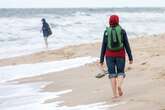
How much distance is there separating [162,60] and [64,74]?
2.75 m

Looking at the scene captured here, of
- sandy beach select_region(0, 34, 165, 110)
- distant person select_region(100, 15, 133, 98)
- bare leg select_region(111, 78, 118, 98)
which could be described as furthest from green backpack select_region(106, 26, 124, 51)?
sandy beach select_region(0, 34, 165, 110)

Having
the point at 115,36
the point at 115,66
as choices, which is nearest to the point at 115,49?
the point at 115,36

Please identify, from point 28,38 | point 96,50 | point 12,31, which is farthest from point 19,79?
point 12,31

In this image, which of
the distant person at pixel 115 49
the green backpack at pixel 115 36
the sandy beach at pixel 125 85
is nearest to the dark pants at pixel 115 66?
the distant person at pixel 115 49

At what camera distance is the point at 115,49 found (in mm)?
10438

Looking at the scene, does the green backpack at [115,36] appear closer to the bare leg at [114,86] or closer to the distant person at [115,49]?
the distant person at [115,49]

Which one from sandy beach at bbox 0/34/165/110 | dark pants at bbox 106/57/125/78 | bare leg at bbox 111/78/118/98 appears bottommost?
sandy beach at bbox 0/34/165/110

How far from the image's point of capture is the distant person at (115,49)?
406 inches

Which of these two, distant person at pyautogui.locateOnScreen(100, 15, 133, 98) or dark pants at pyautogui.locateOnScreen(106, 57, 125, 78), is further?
dark pants at pyautogui.locateOnScreen(106, 57, 125, 78)

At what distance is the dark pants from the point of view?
Result: 10539mm

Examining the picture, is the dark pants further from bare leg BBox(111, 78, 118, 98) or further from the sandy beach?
the sandy beach

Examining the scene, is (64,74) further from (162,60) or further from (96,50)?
(96,50)

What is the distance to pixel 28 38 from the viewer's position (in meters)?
34.2

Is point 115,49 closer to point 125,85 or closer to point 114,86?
point 114,86
